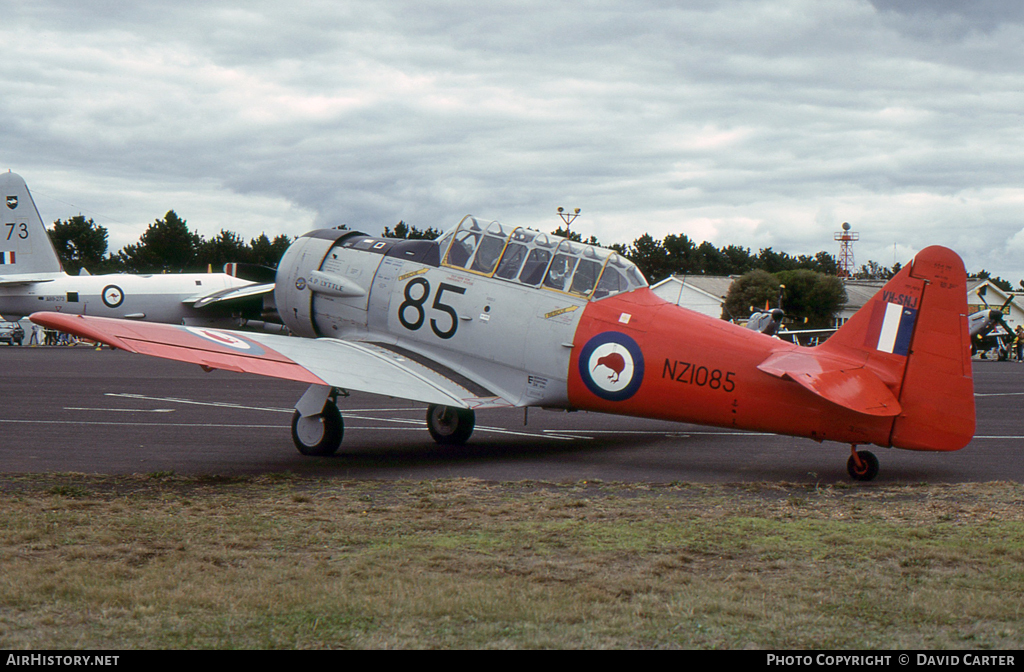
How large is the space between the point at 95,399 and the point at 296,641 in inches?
693

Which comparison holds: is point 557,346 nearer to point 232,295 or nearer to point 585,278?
point 585,278

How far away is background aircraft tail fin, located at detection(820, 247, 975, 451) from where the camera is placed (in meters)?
9.35

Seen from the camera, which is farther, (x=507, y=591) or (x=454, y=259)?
(x=454, y=259)

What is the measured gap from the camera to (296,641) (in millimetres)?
4355

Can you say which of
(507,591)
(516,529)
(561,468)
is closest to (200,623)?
(507,591)

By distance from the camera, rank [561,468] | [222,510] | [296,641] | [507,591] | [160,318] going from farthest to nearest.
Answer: [160,318]
[561,468]
[222,510]
[507,591]
[296,641]

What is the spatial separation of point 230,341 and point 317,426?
5.87ft

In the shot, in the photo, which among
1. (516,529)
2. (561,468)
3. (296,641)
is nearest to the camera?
(296,641)

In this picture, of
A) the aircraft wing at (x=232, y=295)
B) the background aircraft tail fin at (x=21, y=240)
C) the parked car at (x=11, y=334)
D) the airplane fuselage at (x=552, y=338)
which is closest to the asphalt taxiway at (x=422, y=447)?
the airplane fuselage at (x=552, y=338)

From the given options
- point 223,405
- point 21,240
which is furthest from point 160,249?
point 223,405

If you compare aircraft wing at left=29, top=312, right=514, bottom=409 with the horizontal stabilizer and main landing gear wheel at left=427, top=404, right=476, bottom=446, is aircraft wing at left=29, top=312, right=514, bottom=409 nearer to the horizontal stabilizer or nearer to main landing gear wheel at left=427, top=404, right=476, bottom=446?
main landing gear wheel at left=427, top=404, right=476, bottom=446

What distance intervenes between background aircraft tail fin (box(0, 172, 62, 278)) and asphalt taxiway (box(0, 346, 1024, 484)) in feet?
81.3

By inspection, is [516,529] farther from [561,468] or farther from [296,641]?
[561,468]

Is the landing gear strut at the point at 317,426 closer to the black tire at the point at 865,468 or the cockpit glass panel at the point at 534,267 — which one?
the cockpit glass panel at the point at 534,267
